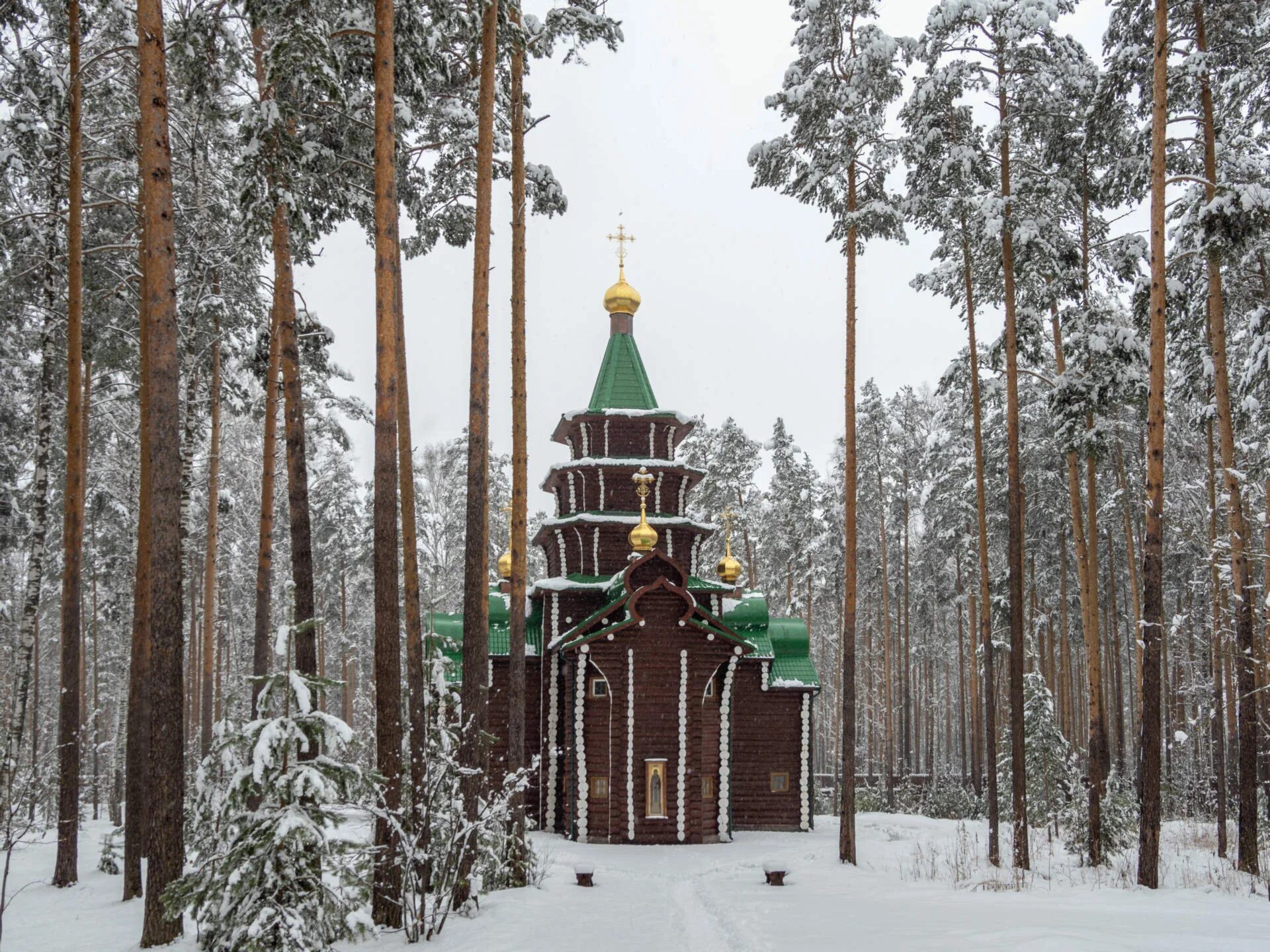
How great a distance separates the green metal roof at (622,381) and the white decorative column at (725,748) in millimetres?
7988

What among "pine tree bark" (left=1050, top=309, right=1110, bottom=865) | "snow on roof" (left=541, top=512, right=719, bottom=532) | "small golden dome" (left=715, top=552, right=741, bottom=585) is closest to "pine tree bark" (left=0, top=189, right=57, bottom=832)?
"snow on roof" (left=541, top=512, right=719, bottom=532)

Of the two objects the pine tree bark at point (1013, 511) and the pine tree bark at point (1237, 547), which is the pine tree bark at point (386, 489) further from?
the pine tree bark at point (1237, 547)

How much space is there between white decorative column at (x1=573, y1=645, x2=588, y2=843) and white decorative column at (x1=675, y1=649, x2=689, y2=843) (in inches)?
83.4

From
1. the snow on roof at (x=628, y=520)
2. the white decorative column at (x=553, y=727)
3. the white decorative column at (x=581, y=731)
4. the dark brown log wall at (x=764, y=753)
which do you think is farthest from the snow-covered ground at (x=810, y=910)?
the snow on roof at (x=628, y=520)

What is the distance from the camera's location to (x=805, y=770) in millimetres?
25141

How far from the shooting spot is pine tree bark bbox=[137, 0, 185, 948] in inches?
338

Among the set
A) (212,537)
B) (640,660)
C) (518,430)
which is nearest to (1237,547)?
(518,430)

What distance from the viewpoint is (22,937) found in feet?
33.4

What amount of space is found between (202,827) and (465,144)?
9775 millimetres

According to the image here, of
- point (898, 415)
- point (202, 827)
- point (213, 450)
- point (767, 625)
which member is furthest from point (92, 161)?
point (898, 415)

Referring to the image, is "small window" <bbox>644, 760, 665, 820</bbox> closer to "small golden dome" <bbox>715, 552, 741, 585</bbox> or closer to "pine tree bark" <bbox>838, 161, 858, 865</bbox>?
"pine tree bark" <bbox>838, 161, 858, 865</bbox>

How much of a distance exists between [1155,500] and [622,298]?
18100 mm

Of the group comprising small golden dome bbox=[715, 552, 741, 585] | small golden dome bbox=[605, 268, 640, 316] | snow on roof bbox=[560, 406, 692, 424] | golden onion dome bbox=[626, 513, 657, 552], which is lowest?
small golden dome bbox=[715, 552, 741, 585]

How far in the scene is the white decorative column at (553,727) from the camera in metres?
23.6
